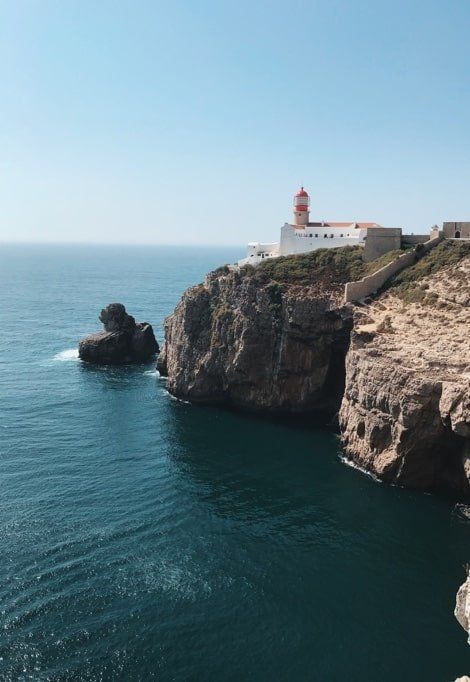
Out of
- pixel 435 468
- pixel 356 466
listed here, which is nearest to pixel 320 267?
pixel 356 466

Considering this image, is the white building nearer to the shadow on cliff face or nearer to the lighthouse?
the lighthouse

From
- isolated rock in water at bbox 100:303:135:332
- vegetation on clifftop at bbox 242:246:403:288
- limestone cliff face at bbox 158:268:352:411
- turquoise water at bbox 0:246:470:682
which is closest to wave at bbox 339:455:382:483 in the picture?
turquoise water at bbox 0:246:470:682

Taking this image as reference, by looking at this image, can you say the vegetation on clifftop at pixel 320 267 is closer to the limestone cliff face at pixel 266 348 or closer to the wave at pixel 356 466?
the limestone cliff face at pixel 266 348

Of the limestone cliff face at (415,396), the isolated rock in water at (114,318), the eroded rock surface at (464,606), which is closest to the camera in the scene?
the eroded rock surface at (464,606)

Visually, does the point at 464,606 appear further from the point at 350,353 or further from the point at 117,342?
the point at 117,342

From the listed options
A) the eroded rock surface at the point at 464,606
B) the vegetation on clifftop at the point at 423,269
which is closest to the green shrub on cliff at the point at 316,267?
the vegetation on clifftop at the point at 423,269

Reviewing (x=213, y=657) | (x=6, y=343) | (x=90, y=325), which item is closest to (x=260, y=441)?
(x=213, y=657)

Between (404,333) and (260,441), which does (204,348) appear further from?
(404,333)
